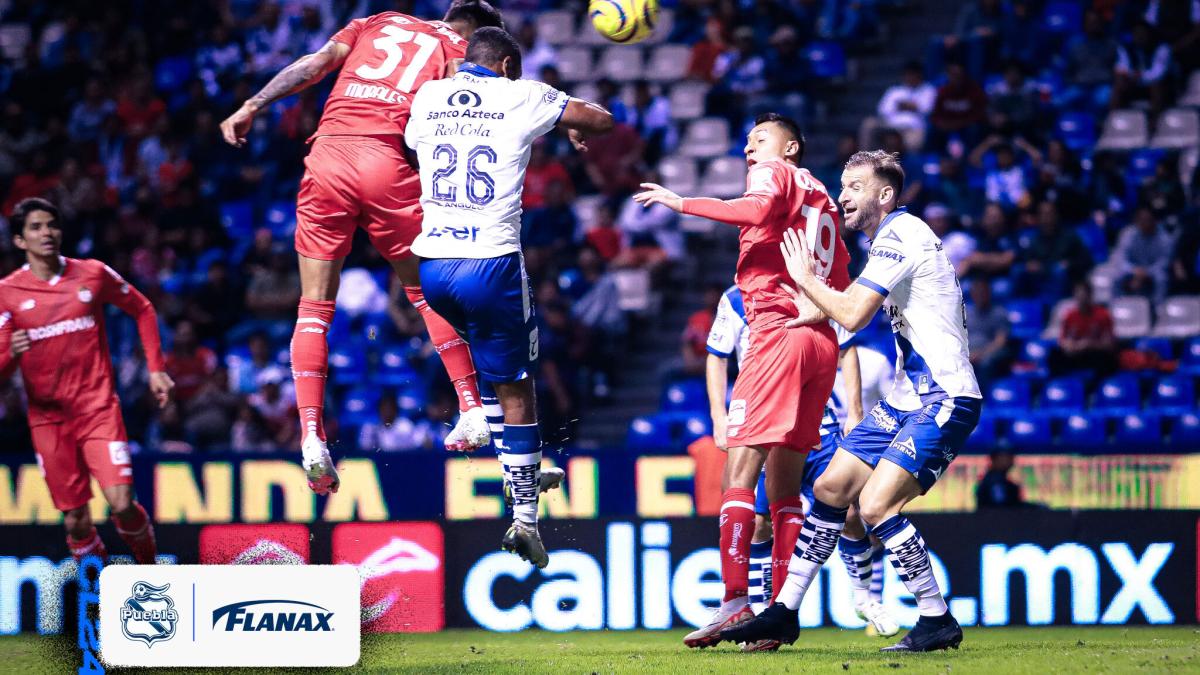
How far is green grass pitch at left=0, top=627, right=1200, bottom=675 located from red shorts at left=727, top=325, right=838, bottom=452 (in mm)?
1080

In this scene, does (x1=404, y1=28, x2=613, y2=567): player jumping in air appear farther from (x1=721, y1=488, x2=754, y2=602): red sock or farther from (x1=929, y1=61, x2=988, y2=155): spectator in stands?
(x1=929, y1=61, x2=988, y2=155): spectator in stands

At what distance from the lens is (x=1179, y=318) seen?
14.0 m

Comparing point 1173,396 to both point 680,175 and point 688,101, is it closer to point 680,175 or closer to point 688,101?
point 680,175

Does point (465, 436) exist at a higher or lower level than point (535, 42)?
lower

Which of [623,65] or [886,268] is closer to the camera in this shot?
[886,268]

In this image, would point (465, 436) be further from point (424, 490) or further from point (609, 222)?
point (609, 222)

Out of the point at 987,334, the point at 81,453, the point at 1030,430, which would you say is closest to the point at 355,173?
the point at 81,453

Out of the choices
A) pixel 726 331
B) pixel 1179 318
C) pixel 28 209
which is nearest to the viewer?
pixel 726 331

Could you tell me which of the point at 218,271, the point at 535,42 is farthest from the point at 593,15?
the point at 535,42

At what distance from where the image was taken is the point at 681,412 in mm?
13750

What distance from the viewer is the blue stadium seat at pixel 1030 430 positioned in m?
13.2

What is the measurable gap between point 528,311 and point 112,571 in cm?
225

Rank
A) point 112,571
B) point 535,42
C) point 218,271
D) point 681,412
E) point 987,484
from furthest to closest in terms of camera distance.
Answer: point 535,42 → point 218,271 → point 681,412 → point 987,484 → point 112,571

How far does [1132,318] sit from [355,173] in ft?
28.5
